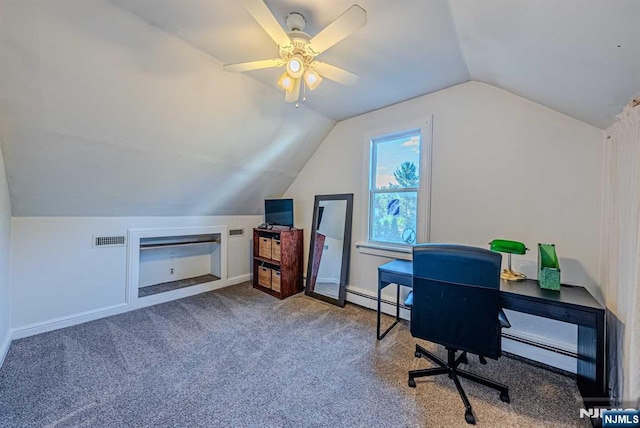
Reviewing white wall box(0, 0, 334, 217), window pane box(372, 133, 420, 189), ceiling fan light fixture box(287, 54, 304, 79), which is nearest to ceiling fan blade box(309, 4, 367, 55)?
ceiling fan light fixture box(287, 54, 304, 79)

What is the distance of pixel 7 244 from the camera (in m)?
2.42

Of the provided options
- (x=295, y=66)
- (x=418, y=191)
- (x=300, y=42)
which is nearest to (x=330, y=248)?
(x=418, y=191)

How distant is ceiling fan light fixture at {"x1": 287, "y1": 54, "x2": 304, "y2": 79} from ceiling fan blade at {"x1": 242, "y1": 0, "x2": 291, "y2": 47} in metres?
0.09

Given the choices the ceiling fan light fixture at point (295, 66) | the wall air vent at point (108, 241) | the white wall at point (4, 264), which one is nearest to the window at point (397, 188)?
the ceiling fan light fixture at point (295, 66)

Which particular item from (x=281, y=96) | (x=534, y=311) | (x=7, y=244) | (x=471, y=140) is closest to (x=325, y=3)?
(x=281, y=96)

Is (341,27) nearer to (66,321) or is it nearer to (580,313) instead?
(580,313)

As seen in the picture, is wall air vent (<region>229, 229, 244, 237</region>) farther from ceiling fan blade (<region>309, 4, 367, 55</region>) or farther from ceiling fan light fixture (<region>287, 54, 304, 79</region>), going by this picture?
ceiling fan blade (<region>309, 4, 367, 55</region>)

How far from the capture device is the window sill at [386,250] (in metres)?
3.01

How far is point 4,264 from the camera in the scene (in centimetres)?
230

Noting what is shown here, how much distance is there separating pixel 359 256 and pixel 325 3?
8.86 feet

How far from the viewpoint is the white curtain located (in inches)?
53.2

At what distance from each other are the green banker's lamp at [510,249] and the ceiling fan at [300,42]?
1749 mm

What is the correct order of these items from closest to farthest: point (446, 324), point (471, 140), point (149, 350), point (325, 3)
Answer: point (325, 3) < point (446, 324) < point (149, 350) < point (471, 140)

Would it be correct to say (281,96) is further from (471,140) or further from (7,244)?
(7,244)
